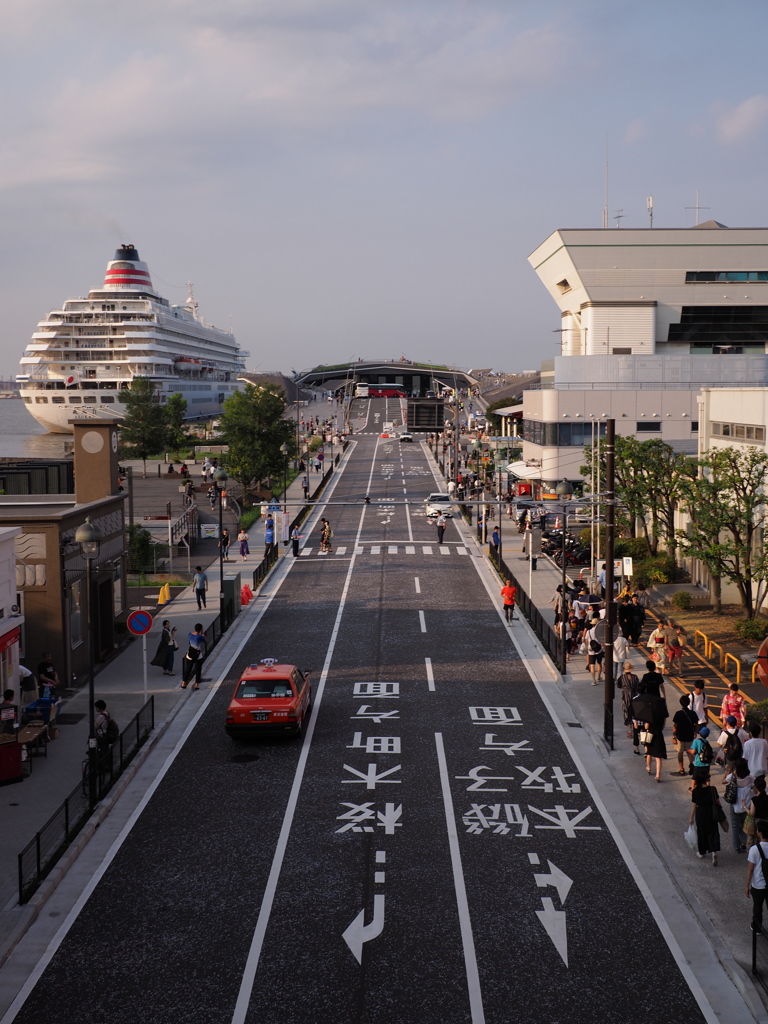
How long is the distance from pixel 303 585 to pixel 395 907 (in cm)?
2576

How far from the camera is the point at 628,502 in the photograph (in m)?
36.9

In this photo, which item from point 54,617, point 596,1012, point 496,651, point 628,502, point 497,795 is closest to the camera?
point 596,1012

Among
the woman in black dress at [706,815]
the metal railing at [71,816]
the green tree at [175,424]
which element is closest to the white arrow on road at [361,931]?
the metal railing at [71,816]

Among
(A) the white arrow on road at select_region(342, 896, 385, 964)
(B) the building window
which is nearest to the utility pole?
(A) the white arrow on road at select_region(342, 896, 385, 964)

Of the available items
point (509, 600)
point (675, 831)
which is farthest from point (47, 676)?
point (509, 600)

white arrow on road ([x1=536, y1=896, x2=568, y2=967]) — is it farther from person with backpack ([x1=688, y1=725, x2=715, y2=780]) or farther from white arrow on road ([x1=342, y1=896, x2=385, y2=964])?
person with backpack ([x1=688, y1=725, x2=715, y2=780])

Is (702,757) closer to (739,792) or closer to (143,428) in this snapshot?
(739,792)

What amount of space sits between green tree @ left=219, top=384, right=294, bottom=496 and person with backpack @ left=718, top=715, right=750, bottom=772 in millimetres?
53564

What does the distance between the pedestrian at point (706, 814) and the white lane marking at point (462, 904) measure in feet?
11.4

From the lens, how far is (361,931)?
470 inches

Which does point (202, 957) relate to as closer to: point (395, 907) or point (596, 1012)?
point (395, 907)

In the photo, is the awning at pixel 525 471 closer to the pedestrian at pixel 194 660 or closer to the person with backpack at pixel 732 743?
the pedestrian at pixel 194 660

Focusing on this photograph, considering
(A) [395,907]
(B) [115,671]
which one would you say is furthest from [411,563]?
(A) [395,907]

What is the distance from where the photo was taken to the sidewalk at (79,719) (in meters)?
14.5
